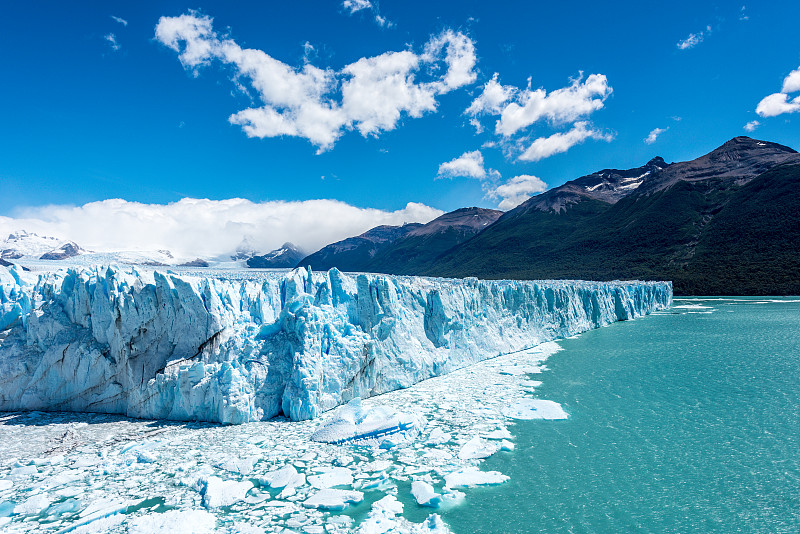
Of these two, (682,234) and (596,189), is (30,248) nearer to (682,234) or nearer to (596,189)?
(682,234)

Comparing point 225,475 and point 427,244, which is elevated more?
point 427,244

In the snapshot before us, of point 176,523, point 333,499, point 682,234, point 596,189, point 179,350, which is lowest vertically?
point 333,499

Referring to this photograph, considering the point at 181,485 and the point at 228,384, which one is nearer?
the point at 181,485

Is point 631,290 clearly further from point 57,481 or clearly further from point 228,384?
point 57,481

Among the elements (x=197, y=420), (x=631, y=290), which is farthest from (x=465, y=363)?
(x=631, y=290)

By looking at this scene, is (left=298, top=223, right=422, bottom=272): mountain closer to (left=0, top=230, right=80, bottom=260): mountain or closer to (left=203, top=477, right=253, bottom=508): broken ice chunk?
(left=0, top=230, right=80, bottom=260): mountain

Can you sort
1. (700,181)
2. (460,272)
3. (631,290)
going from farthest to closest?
(460,272) < (700,181) < (631,290)

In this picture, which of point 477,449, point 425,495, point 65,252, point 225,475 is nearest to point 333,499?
point 425,495
